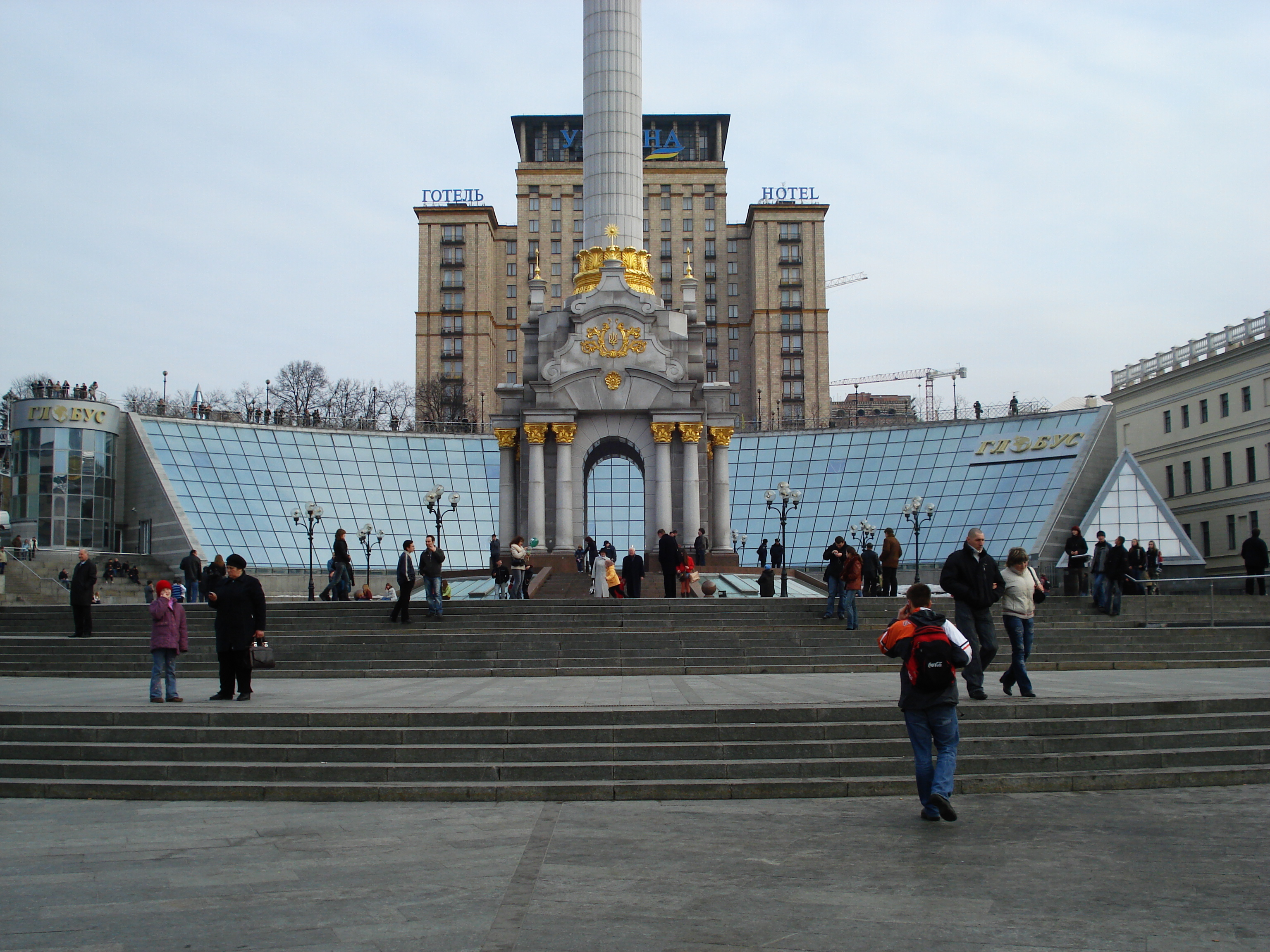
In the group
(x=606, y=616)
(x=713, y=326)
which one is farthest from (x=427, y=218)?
(x=606, y=616)

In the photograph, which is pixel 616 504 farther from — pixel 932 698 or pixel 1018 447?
pixel 932 698

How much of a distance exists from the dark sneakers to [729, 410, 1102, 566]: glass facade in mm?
46901

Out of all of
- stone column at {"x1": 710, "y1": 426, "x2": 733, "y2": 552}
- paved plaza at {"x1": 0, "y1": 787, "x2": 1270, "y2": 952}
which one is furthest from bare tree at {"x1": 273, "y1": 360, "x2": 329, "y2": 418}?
paved plaza at {"x1": 0, "y1": 787, "x2": 1270, "y2": 952}

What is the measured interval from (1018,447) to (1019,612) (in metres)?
48.2

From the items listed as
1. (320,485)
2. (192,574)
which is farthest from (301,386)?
(192,574)

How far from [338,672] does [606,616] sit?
251 inches

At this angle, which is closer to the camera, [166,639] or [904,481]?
[166,639]

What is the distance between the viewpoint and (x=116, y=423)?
57781 millimetres

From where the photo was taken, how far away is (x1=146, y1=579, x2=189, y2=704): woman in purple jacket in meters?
15.1

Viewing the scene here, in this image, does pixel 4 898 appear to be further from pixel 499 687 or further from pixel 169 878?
pixel 499 687

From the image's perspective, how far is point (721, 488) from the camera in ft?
135

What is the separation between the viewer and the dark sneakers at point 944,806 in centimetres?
953

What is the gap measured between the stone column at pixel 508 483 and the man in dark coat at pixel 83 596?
1833 centimetres

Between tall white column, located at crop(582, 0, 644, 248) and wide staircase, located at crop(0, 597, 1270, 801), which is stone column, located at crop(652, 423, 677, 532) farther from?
wide staircase, located at crop(0, 597, 1270, 801)
